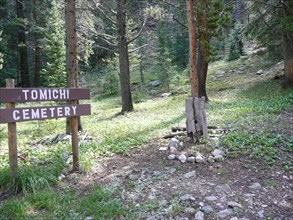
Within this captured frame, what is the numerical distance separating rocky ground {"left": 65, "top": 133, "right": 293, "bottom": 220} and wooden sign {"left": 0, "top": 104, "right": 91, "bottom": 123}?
44.3 inches

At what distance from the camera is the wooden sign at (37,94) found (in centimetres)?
407

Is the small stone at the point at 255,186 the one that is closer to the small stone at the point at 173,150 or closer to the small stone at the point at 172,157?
the small stone at the point at 172,157

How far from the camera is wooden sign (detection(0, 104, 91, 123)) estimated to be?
159 inches

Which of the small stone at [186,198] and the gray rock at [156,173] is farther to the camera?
the gray rock at [156,173]

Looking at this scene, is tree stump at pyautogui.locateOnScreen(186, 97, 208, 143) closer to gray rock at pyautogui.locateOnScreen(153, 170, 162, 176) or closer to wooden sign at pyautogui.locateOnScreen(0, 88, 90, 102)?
gray rock at pyautogui.locateOnScreen(153, 170, 162, 176)

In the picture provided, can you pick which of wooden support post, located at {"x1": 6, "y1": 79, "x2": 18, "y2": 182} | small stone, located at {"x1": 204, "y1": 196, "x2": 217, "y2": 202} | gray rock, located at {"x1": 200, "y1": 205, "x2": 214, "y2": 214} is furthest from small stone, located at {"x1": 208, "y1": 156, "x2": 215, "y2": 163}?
wooden support post, located at {"x1": 6, "y1": 79, "x2": 18, "y2": 182}

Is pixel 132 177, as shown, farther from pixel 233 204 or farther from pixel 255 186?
pixel 255 186

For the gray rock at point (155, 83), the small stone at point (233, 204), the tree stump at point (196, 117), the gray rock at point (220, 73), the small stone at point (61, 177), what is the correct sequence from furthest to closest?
the gray rock at point (155, 83), the gray rock at point (220, 73), the tree stump at point (196, 117), the small stone at point (61, 177), the small stone at point (233, 204)

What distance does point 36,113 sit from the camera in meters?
4.30

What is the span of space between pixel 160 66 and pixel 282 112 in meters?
13.2

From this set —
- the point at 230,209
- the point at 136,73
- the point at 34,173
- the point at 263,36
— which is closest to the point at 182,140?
the point at 230,209

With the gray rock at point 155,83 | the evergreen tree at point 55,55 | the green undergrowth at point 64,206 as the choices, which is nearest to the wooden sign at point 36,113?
the green undergrowth at point 64,206

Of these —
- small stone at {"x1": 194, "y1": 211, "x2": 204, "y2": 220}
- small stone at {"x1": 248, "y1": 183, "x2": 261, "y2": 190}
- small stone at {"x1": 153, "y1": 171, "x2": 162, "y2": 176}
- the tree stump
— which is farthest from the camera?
the tree stump

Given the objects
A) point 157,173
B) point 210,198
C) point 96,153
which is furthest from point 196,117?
point 210,198
